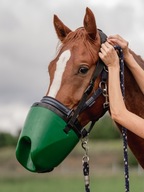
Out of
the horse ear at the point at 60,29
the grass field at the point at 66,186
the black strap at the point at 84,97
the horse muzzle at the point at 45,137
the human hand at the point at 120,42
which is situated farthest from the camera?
the grass field at the point at 66,186

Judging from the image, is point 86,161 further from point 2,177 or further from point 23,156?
point 2,177

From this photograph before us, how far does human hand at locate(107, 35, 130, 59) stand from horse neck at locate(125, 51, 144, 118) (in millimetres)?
139

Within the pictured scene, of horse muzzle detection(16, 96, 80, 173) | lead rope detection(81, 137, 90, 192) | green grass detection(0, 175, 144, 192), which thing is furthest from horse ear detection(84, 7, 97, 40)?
green grass detection(0, 175, 144, 192)

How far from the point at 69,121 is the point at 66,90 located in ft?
0.73

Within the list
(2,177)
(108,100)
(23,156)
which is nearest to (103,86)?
(108,100)

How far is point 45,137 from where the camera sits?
3.81 metres

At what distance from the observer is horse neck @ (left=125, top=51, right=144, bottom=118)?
4172mm

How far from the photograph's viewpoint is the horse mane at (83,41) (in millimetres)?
4047

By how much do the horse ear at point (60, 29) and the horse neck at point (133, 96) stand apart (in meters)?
0.57

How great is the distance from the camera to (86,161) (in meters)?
4.06

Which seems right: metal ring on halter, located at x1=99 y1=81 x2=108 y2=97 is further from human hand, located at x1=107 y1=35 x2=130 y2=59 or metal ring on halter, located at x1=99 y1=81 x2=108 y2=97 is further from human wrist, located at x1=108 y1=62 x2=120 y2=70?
human hand, located at x1=107 y1=35 x2=130 y2=59

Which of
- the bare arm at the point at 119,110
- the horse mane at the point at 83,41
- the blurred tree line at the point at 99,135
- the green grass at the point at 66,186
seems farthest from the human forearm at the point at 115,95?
the blurred tree line at the point at 99,135

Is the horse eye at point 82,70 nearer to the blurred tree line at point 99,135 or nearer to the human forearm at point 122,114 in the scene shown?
the human forearm at point 122,114

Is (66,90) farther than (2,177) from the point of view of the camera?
No
